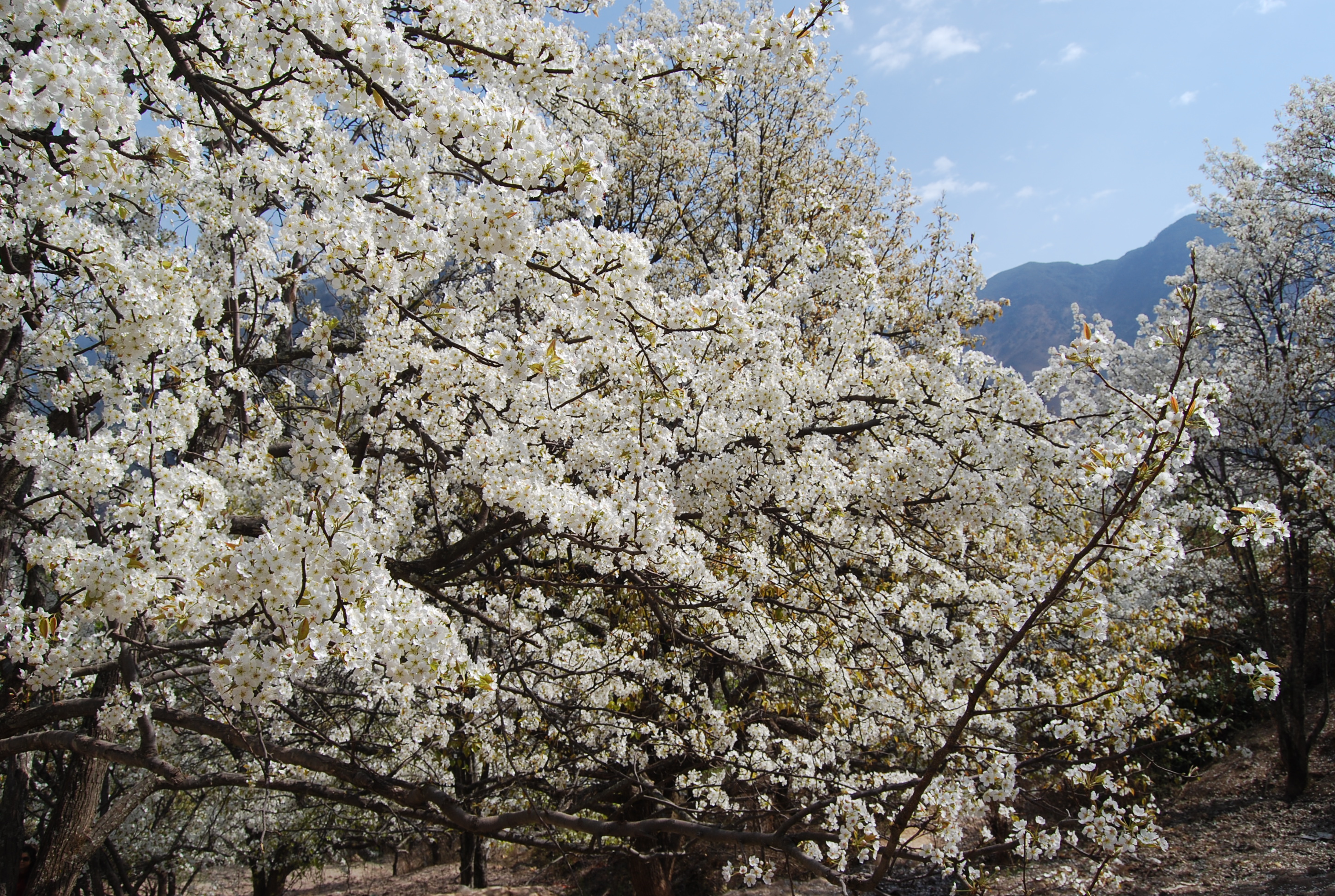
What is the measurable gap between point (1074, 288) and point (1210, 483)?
159631 millimetres

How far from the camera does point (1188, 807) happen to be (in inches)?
529

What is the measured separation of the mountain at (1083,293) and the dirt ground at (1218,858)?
343ft

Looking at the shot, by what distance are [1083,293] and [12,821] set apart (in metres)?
170

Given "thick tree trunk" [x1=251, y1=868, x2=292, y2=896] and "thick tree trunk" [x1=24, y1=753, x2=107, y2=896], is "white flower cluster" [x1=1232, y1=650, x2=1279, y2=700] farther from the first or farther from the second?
"thick tree trunk" [x1=251, y1=868, x2=292, y2=896]

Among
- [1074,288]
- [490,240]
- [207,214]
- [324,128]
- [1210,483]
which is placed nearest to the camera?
[490,240]

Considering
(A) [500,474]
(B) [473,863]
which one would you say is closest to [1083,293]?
(B) [473,863]

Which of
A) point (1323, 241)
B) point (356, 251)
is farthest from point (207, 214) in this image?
point (1323, 241)

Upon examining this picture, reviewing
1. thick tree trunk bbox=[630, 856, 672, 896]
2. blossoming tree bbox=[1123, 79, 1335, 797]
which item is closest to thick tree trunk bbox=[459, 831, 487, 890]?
thick tree trunk bbox=[630, 856, 672, 896]

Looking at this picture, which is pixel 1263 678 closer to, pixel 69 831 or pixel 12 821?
pixel 69 831

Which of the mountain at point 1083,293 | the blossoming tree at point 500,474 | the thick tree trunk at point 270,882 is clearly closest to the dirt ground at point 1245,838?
the blossoming tree at point 500,474

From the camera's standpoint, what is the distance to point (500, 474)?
13.9 feet

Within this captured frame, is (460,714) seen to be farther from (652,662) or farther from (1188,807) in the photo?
(1188,807)

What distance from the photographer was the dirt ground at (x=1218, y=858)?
9398mm

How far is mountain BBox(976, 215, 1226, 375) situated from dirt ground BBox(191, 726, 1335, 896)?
10454cm
